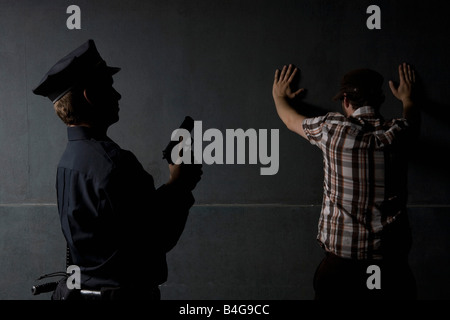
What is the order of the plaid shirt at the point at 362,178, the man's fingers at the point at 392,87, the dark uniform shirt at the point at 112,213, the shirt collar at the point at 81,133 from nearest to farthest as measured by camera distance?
the dark uniform shirt at the point at 112,213 < the shirt collar at the point at 81,133 < the plaid shirt at the point at 362,178 < the man's fingers at the point at 392,87

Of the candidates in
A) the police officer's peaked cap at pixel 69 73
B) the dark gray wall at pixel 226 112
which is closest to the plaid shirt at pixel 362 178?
the dark gray wall at pixel 226 112

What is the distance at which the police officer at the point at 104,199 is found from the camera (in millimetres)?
1457

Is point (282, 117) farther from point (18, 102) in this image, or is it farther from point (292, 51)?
point (18, 102)

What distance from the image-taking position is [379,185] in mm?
1856

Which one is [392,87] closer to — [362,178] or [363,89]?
[363,89]

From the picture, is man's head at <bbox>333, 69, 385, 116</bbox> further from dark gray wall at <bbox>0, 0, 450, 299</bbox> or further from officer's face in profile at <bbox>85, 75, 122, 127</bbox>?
officer's face in profile at <bbox>85, 75, 122, 127</bbox>

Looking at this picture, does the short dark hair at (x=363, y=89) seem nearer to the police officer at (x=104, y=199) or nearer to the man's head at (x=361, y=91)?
the man's head at (x=361, y=91)

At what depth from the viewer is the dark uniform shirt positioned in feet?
4.76

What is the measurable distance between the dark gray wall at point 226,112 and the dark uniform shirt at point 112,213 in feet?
3.24

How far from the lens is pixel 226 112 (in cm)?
253

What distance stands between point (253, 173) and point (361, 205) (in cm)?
84

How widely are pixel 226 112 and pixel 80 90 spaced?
1.15 metres
